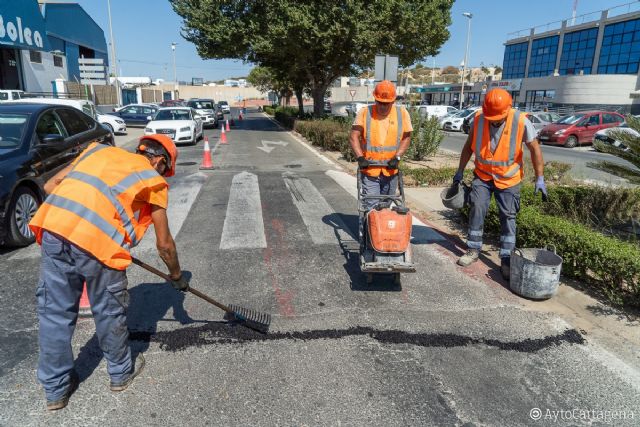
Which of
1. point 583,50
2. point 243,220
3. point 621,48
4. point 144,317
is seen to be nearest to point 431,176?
point 243,220

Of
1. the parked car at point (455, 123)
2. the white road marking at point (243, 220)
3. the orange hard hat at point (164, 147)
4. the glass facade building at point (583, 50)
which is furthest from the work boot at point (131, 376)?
the glass facade building at point (583, 50)

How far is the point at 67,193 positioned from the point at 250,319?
1688mm

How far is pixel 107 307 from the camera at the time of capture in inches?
105

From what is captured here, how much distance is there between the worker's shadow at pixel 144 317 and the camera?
3.19 metres

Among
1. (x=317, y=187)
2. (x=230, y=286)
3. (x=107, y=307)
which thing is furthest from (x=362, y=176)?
(x=317, y=187)

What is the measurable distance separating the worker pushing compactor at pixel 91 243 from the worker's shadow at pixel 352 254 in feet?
7.41

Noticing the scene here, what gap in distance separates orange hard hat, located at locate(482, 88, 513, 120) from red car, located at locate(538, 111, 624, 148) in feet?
61.8

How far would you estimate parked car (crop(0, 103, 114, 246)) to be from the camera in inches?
203

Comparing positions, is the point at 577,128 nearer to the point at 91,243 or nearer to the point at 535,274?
the point at 535,274

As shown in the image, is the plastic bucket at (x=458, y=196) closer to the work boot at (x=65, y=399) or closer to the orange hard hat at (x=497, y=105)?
the orange hard hat at (x=497, y=105)

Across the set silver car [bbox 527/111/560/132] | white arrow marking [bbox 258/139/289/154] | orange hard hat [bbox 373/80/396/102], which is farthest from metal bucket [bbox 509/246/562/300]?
silver car [bbox 527/111/560/132]

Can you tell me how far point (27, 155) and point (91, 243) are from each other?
13.3 ft

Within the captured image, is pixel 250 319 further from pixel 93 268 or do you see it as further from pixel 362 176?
pixel 362 176

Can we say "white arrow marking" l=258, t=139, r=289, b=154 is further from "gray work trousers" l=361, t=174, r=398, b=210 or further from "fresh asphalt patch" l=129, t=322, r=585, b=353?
"fresh asphalt patch" l=129, t=322, r=585, b=353
